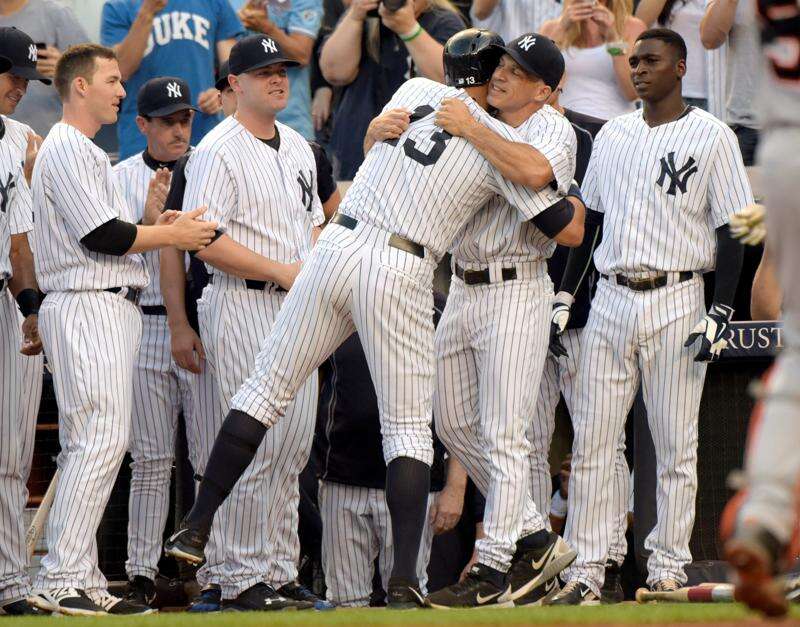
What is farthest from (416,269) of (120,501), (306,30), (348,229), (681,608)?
(306,30)

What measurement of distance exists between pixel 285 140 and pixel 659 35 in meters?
1.85

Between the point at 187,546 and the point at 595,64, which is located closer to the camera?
the point at 187,546

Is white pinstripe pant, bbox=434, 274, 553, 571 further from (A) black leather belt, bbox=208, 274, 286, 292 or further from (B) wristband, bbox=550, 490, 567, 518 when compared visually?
(B) wristband, bbox=550, 490, 567, 518

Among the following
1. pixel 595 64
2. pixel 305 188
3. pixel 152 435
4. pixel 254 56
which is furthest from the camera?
pixel 595 64

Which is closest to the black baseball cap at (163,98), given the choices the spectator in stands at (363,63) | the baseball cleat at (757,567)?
the spectator in stands at (363,63)

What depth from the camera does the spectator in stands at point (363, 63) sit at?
8.18 meters

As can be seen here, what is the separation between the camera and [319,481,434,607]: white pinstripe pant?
629 cm

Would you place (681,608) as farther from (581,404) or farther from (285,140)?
(285,140)

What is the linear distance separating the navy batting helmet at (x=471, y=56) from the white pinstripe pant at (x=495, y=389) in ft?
2.80

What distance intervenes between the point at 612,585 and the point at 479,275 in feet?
5.35

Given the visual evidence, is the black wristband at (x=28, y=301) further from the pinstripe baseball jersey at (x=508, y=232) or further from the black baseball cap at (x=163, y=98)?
the pinstripe baseball jersey at (x=508, y=232)

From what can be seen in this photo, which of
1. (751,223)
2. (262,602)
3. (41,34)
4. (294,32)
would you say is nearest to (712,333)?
(262,602)

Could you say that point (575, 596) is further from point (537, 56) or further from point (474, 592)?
point (537, 56)

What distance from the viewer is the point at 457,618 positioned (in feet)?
13.6
